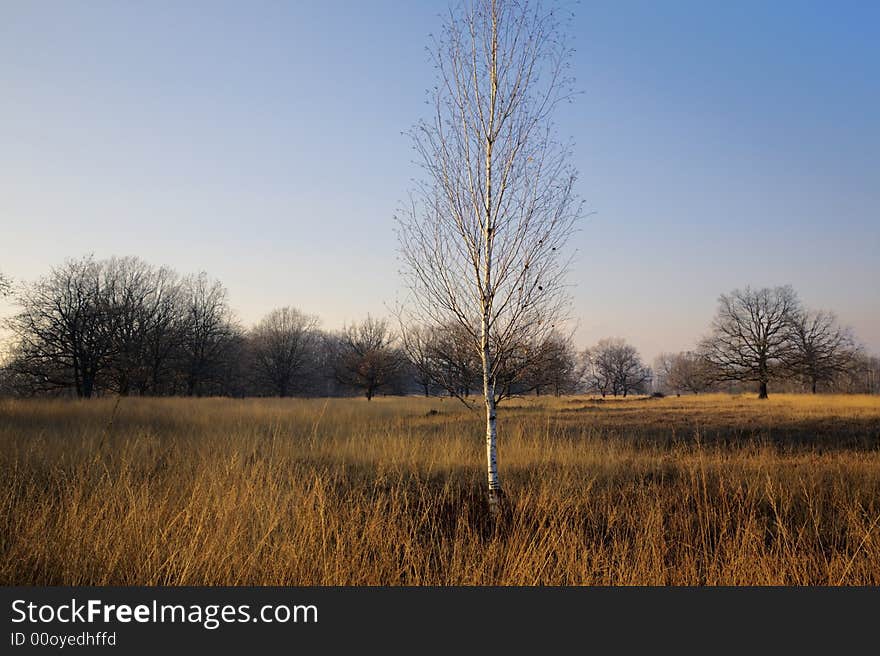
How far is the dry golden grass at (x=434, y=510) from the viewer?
3455 millimetres

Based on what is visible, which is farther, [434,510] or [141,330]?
[141,330]

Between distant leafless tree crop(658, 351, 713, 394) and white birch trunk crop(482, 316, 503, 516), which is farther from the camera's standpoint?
distant leafless tree crop(658, 351, 713, 394)

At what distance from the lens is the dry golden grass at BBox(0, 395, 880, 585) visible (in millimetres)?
3455

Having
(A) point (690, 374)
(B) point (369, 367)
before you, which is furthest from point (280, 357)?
(A) point (690, 374)

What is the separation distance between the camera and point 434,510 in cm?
513

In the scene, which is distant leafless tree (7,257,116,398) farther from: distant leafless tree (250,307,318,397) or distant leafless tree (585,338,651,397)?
distant leafless tree (585,338,651,397)

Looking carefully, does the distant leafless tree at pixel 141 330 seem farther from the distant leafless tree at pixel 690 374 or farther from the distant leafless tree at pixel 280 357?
the distant leafless tree at pixel 690 374

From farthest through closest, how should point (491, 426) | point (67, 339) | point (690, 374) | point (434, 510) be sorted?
point (690, 374) → point (67, 339) → point (491, 426) → point (434, 510)

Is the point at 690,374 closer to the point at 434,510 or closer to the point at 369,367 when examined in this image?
the point at 369,367

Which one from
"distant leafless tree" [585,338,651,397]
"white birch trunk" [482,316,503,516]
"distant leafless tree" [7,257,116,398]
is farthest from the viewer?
"distant leafless tree" [585,338,651,397]

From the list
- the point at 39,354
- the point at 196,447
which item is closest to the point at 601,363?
the point at 39,354

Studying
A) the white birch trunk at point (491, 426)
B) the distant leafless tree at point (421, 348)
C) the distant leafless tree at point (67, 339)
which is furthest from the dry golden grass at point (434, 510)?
the distant leafless tree at point (67, 339)

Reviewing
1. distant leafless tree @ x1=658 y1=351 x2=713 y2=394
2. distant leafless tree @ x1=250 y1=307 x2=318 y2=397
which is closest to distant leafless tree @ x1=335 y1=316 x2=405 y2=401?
distant leafless tree @ x1=250 y1=307 x2=318 y2=397

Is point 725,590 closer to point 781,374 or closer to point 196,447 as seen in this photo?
point 196,447
